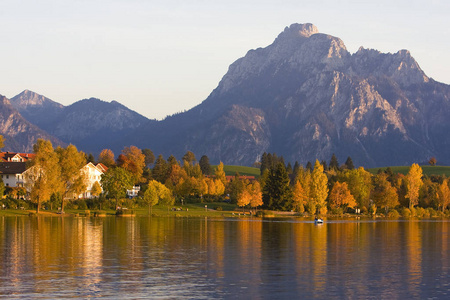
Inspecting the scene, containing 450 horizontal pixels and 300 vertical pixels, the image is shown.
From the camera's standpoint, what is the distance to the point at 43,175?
14450 cm

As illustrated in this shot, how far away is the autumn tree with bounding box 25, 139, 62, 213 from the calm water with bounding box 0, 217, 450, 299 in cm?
4311

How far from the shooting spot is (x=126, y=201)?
582 feet

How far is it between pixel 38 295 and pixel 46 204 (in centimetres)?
11738

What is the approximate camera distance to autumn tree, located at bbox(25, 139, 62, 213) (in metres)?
142

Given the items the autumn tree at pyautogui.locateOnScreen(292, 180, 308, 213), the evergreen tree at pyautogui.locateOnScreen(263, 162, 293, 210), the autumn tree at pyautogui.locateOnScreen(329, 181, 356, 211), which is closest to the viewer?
the evergreen tree at pyautogui.locateOnScreen(263, 162, 293, 210)

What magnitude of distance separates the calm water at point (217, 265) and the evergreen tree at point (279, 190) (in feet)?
267

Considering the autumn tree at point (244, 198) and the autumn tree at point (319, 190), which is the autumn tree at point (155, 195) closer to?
the autumn tree at point (244, 198)

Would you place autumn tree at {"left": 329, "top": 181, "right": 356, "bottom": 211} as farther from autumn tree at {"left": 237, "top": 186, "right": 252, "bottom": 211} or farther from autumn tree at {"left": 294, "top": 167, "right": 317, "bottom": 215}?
autumn tree at {"left": 237, "top": 186, "right": 252, "bottom": 211}

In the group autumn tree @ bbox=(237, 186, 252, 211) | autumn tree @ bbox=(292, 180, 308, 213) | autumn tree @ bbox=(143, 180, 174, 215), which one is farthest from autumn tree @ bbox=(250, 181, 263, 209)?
autumn tree @ bbox=(143, 180, 174, 215)

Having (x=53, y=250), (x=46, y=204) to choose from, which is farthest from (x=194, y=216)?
(x=53, y=250)

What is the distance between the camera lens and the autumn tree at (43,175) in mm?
142250

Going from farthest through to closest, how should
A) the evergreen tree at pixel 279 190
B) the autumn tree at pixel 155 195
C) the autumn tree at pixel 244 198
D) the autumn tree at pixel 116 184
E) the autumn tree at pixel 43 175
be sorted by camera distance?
the evergreen tree at pixel 279 190
the autumn tree at pixel 244 198
the autumn tree at pixel 155 195
the autumn tree at pixel 116 184
the autumn tree at pixel 43 175

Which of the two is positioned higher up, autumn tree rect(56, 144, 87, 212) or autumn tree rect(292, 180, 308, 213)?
autumn tree rect(56, 144, 87, 212)

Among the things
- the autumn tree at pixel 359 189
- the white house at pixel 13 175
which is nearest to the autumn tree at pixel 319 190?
the autumn tree at pixel 359 189
